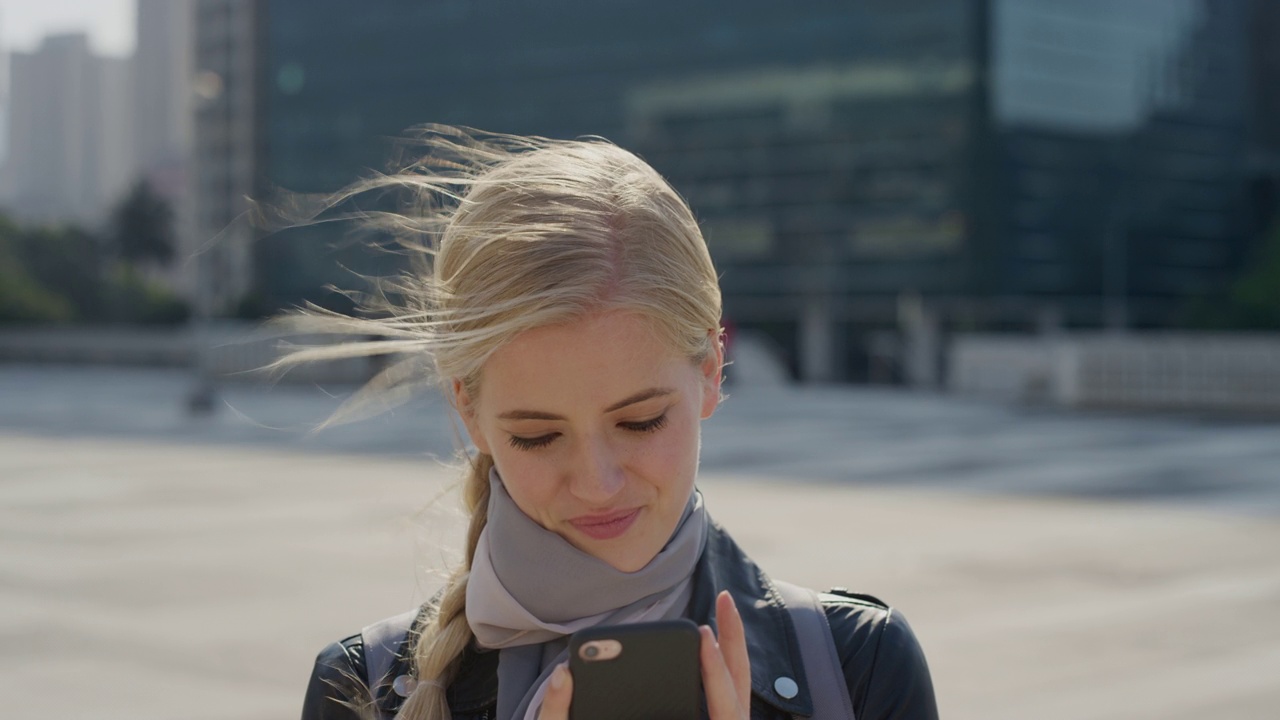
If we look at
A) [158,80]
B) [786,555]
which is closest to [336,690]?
[786,555]

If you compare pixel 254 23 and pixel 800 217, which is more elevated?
pixel 254 23

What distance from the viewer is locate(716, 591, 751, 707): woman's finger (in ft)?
5.03

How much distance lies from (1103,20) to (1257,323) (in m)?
14.3

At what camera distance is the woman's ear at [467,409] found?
6.17ft

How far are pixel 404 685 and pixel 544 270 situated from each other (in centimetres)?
57

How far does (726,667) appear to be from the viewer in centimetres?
154

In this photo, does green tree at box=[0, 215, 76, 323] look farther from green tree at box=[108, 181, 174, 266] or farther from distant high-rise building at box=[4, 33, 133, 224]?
distant high-rise building at box=[4, 33, 133, 224]

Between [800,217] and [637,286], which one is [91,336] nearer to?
[800,217]

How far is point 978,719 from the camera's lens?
5785mm

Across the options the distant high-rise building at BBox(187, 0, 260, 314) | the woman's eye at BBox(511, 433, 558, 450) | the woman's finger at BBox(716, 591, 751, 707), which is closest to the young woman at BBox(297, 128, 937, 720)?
the woman's eye at BBox(511, 433, 558, 450)

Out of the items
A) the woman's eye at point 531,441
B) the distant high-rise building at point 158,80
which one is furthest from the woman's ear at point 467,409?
the distant high-rise building at point 158,80

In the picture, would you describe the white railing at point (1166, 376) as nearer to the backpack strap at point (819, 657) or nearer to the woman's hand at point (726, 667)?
the backpack strap at point (819, 657)

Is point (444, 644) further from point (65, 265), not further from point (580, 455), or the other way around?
point (65, 265)

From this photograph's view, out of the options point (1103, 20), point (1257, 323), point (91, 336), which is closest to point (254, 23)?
point (91, 336)
